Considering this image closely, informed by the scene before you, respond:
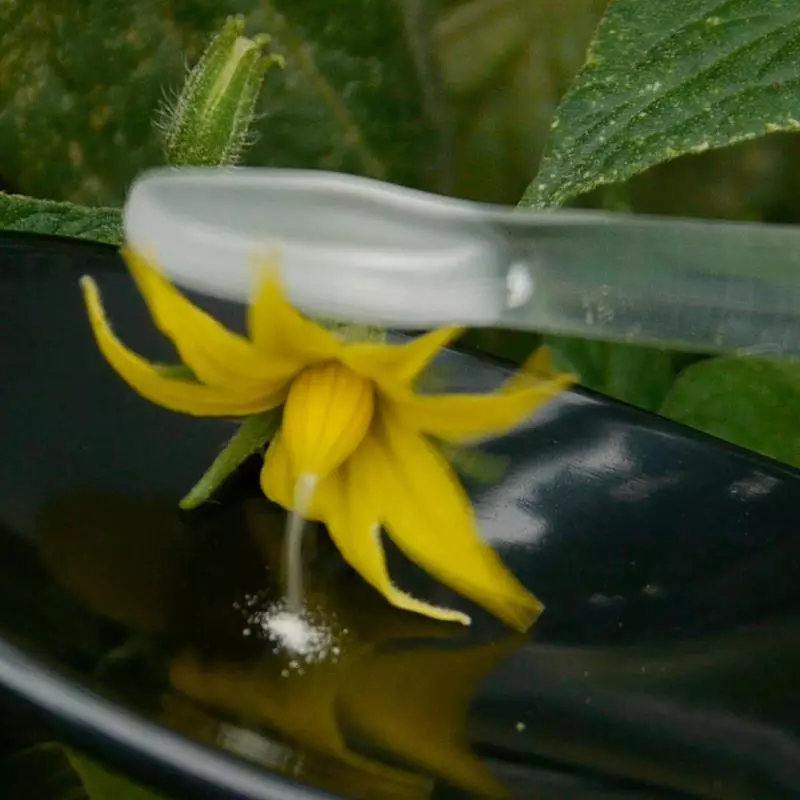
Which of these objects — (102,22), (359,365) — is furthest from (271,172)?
(102,22)

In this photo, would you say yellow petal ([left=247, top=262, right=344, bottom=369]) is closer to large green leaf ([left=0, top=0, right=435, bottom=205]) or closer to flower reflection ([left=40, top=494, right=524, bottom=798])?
flower reflection ([left=40, top=494, right=524, bottom=798])

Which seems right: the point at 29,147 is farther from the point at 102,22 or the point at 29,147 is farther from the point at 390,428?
the point at 390,428

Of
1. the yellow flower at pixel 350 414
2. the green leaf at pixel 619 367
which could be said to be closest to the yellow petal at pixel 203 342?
the yellow flower at pixel 350 414

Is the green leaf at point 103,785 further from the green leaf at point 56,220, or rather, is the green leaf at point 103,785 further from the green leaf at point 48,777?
the green leaf at point 56,220

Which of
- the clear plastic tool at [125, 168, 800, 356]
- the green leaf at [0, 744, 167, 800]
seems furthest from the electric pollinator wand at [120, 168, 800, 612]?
the green leaf at [0, 744, 167, 800]

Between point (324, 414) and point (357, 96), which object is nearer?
point (324, 414)

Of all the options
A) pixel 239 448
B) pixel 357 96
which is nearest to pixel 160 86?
pixel 357 96

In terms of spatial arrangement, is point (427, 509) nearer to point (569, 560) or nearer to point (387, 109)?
point (569, 560)
